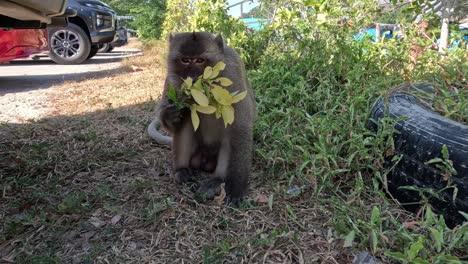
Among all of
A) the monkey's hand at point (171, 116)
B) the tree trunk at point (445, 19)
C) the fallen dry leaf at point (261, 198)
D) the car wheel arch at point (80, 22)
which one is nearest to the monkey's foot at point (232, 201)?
the fallen dry leaf at point (261, 198)

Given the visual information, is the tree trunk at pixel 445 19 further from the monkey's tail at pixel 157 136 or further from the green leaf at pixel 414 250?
the green leaf at pixel 414 250

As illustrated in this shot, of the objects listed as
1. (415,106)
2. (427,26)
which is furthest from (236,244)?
(427,26)

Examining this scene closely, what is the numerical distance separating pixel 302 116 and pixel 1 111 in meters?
4.33

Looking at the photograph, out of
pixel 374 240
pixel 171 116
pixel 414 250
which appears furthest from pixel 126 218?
pixel 414 250

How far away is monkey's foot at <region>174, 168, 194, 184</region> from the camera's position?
3141 mm

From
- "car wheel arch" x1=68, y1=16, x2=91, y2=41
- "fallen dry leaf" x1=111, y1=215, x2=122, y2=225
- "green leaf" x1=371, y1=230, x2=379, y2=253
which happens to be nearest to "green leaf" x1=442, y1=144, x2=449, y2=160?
"green leaf" x1=371, y1=230, x2=379, y2=253

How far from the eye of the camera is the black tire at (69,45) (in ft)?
32.9

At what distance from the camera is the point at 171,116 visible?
2.87m

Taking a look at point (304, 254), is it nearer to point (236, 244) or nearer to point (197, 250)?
point (236, 244)

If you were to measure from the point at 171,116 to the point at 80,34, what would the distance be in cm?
825

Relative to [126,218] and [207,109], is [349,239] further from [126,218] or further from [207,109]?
[126,218]

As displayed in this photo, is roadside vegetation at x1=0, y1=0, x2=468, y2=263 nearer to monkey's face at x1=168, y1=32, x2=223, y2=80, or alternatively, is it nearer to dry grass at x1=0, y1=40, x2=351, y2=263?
dry grass at x1=0, y1=40, x2=351, y2=263

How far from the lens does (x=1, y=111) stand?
566 cm

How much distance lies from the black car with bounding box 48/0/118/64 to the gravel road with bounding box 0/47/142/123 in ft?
1.07
